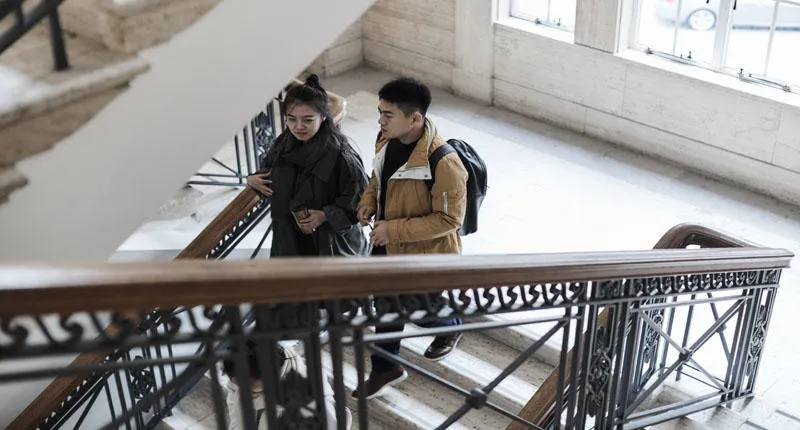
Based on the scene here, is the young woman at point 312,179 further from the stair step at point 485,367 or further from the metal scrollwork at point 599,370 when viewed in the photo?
the metal scrollwork at point 599,370

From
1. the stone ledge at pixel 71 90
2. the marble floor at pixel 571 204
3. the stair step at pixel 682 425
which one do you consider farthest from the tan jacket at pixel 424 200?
the marble floor at pixel 571 204

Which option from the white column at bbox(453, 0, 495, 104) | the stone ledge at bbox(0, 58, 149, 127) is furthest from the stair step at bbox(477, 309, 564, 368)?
the white column at bbox(453, 0, 495, 104)

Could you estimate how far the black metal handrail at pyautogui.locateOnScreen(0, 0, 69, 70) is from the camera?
2.27 meters

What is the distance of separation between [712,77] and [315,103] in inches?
138

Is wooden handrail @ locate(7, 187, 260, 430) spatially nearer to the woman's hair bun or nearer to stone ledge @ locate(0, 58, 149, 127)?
the woman's hair bun

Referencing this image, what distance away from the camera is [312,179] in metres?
4.01

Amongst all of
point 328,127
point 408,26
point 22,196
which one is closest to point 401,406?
point 328,127

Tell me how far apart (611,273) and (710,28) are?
14.7 ft

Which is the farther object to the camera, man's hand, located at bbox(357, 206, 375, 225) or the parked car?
the parked car

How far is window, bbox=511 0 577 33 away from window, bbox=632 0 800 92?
0.58m

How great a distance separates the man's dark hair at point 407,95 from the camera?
3535 millimetres

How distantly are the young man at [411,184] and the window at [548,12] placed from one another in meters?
3.56

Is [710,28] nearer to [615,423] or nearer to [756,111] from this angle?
[756,111]

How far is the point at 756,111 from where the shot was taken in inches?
242
